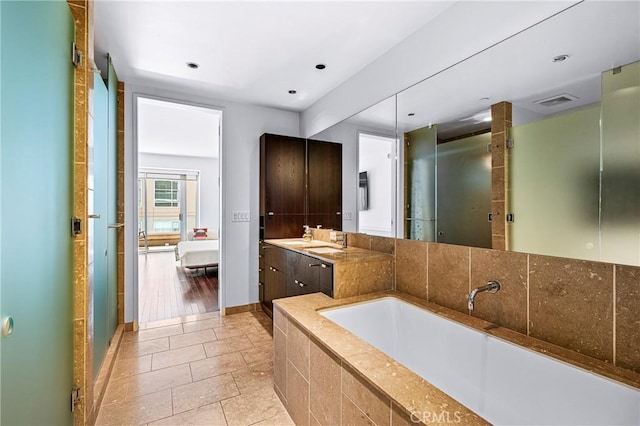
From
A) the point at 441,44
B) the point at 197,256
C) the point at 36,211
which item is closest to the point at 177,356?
the point at 36,211

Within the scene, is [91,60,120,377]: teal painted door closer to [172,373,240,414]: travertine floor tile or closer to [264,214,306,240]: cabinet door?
[172,373,240,414]: travertine floor tile

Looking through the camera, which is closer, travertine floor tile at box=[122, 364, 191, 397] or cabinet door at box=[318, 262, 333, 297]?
travertine floor tile at box=[122, 364, 191, 397]

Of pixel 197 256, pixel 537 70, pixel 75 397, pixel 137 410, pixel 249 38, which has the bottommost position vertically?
pixel 137 410

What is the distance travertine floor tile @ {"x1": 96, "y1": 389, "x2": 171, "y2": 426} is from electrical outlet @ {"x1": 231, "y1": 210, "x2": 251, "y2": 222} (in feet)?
6.50

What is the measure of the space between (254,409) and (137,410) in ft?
2.41

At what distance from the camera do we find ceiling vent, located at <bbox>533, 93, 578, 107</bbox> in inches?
54.3

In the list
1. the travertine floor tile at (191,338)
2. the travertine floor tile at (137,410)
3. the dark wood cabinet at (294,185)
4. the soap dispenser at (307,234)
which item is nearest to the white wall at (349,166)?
the dark wood cabinet at (294,185)

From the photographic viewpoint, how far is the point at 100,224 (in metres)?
2.17

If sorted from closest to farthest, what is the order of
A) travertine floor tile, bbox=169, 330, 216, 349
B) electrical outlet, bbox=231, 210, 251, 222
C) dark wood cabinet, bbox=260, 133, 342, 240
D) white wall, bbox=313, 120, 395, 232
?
travertine floor tile, bbox=169, 330, 216, 349 → white wall, bbox=313, 120, 395, 232 → dark wood cabinet, bbox=260, 133, 342, 240 → electrical outlet, bbox=231, 210, 251, 222

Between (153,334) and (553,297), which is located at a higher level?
(553,297)

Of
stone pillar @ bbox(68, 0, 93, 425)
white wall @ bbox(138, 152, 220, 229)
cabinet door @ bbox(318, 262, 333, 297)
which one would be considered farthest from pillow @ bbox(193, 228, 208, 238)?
stone pillar @ bbox(68, 0, 93, 425)

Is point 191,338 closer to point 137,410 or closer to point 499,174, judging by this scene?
point 137,410

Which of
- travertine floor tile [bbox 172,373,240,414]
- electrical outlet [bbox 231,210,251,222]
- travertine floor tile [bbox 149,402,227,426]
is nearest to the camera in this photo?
travertine floor tile [bbox 149,402,227,426]

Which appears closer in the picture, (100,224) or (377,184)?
(100,224)
